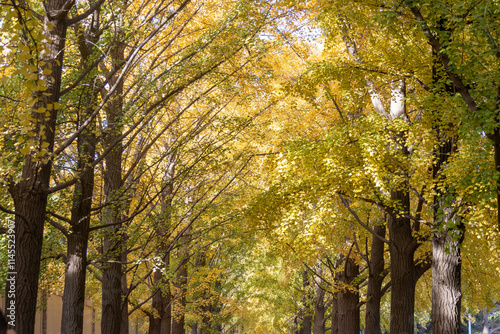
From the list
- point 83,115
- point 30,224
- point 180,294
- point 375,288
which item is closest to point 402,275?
point 375,288

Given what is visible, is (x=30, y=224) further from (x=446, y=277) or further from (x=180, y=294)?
(x=180, y=294)

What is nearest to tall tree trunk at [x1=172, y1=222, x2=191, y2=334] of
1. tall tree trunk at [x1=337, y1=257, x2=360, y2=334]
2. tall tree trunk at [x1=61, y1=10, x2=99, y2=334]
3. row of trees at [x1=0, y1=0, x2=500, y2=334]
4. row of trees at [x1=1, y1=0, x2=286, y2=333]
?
row of trees at [x1=0, y1=0, x2=500, y2=334]

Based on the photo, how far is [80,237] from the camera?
821cm

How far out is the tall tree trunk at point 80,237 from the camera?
789 centimetres

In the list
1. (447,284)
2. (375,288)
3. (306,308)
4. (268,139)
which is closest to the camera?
(447,284)

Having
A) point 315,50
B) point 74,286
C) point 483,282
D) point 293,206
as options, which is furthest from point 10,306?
point 483,282

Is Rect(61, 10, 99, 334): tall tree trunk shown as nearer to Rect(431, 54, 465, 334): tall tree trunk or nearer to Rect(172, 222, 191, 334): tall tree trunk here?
Rect(431, 54, 465, 334): tall tree trunk

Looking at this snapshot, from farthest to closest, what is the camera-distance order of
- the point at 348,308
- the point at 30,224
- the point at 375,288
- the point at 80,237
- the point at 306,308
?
1. the point at 306,308
2. the point at 348,308
3. the point at 375,288
4. the point at 80,237
5. the point at 30,224

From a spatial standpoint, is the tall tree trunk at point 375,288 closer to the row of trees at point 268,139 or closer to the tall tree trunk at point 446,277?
the row of trees at point 268,139

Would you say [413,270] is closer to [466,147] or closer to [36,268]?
[466,147]

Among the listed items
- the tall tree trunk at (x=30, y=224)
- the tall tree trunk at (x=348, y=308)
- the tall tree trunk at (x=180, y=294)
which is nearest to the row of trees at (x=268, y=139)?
the tall tree trunk at (x=30, y=224)

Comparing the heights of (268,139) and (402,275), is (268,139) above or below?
above

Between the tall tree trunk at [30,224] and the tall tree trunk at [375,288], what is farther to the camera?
the tall tree trunk at [375,288]

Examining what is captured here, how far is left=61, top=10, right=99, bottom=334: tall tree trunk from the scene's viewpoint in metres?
7.89
